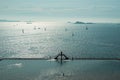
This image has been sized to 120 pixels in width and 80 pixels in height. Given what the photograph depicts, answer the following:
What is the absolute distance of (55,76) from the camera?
52875 millimetres

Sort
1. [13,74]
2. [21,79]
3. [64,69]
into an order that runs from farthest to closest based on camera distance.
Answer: [64,69] → [13,74] → [21,79]

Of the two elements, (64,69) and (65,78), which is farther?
(64,69)

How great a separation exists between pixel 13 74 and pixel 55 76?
1038cm

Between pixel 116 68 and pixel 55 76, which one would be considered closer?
pixel 55 76

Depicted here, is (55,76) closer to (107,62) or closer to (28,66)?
(28,66)

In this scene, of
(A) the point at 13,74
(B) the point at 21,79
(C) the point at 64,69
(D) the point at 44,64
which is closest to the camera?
(B) the point at 21,79

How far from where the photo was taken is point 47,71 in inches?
2281

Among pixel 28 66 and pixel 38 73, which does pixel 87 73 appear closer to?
pixel 38 73

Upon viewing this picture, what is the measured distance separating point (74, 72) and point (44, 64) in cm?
1141

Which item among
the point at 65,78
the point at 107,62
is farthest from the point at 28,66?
the point at 107,62

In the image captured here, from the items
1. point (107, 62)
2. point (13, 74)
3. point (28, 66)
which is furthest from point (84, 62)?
point (13, 74)

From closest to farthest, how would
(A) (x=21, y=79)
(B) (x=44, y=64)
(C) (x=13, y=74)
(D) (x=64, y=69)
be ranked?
(A) (x=21, y=79)
(C) (x=13, y=74)
(D) (x=64, y=69)
(B) (x=44, y=64)

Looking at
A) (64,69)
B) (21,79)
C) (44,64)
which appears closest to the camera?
(21,79)

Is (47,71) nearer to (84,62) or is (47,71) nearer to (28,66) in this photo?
(28,66)
